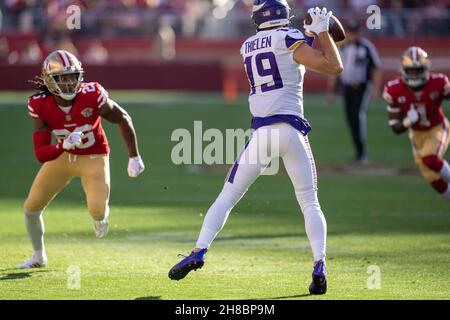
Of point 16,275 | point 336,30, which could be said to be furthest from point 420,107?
point 16,275

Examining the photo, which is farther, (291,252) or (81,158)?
(291,252)

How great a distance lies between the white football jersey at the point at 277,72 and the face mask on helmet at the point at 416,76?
4.38 meters

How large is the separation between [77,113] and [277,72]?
1.93m

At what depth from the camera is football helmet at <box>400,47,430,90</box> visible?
37.9 ft

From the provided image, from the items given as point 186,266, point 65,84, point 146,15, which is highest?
point 146,15

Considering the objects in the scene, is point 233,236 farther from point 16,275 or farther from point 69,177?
point 16,275

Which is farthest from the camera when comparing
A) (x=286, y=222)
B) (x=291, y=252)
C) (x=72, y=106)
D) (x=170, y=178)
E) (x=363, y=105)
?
(x=363, y=105)

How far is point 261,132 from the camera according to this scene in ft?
24.1

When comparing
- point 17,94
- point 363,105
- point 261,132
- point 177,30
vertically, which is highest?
point 177,30

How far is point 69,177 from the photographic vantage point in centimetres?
855

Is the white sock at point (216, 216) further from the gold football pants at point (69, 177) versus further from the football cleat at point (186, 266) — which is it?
the gold football pants at point (69, 177)
